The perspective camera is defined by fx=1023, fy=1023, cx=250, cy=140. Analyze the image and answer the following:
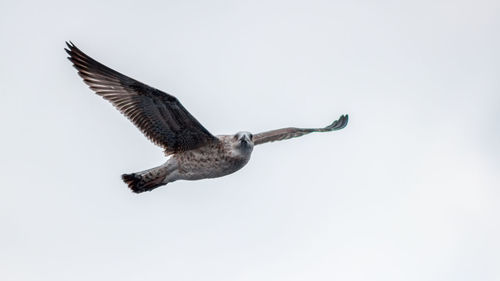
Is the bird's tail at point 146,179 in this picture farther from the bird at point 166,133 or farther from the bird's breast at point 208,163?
the bird's breast at point 208,163

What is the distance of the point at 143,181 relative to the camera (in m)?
17.7

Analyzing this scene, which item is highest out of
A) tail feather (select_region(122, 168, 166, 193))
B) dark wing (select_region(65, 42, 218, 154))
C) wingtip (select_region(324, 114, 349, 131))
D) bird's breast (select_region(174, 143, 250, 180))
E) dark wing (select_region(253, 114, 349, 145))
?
wingtip (select_region(324, 114, 349, 131))

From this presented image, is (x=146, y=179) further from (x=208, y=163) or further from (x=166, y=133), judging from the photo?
(x=208, y=163)

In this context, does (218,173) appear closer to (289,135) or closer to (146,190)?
(146,190)

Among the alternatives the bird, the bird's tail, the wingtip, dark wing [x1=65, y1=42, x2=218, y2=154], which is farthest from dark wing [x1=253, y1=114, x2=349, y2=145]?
the bird's tail

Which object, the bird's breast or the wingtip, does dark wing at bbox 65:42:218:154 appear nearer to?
the bird's breast

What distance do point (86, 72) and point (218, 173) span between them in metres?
3.02

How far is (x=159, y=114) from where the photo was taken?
1748 centimetres

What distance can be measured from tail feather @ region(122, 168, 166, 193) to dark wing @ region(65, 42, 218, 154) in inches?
20.5

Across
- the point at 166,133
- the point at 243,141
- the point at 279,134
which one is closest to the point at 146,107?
the point at 166,133

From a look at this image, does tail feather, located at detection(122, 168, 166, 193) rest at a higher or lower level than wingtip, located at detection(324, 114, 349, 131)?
lower

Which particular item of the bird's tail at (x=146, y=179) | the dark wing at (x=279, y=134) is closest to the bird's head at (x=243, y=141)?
the bird's tail at (x=146, y=179)

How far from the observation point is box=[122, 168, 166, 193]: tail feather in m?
17.7

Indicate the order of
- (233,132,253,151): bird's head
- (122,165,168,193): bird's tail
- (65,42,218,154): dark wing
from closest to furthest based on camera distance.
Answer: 1. (233,132,253,151): bird's head
2. (65,42,218,154): dark wing
3. (122,165,168,193): bird's tail
